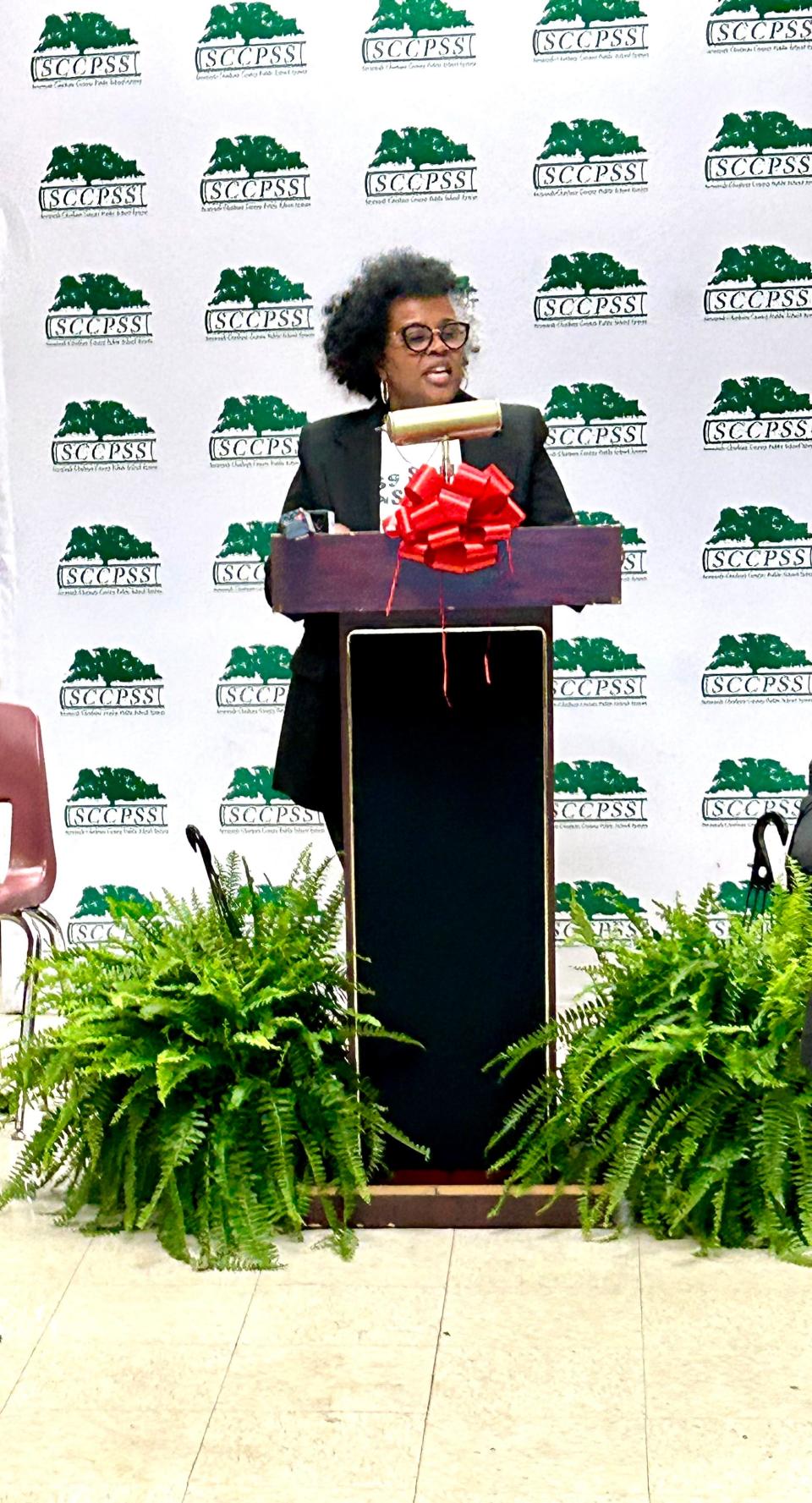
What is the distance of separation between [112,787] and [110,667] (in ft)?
1.15

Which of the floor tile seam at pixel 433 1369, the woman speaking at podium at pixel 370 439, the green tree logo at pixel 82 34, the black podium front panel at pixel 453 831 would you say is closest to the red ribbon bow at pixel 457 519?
the black podium front panel at pixel 453 831

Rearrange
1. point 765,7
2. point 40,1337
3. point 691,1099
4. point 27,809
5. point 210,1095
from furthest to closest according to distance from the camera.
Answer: point 765,7
point 27,809
point 210,1095
point 691,1099
point 40,1337

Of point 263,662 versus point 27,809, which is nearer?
point 27,809

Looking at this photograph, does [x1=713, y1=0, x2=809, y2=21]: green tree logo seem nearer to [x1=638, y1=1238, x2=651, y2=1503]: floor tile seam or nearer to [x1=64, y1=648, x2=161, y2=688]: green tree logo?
[x1=64, y1=648, x2=161, y2=688]: green tree logo

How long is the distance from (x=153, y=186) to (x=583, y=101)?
3.99ft

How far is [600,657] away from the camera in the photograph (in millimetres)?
5125

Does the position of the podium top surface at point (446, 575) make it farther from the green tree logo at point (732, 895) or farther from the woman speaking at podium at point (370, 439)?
the green tree logo at point (732, 895)

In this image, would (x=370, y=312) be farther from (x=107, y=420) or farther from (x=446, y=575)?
(x=107, y=420)

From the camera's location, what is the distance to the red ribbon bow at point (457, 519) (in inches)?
121

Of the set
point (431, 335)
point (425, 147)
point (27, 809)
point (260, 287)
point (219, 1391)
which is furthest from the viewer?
point (260, 287)

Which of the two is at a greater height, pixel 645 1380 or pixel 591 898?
pixel 591 898

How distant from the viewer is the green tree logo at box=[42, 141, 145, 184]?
5.12m

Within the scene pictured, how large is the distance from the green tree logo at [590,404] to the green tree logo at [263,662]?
3.34 ft

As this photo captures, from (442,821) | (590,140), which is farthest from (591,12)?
(442,821)
